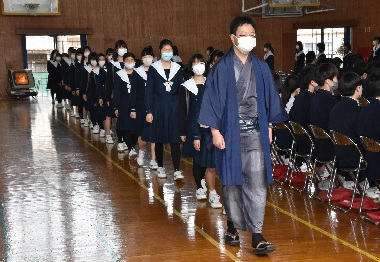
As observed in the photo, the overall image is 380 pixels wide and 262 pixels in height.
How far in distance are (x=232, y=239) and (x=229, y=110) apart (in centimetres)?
112

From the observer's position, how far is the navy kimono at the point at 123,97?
1029 cm

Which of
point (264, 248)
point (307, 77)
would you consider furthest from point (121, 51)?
point (264, 248)

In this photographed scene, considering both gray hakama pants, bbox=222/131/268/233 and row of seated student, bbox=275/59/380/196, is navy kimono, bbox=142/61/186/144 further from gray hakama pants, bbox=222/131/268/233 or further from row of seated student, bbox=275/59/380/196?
gray hakama pants, bbox=222/131/268/233

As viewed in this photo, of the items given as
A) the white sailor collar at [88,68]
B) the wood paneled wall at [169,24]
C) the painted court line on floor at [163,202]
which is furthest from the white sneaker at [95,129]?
the wood paneled wall at [169,24]

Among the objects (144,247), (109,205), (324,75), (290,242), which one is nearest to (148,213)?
(109,205)

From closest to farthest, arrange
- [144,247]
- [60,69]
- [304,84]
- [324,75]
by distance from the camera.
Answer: [144,247] < [324,75] < [304,84] < [60,69]

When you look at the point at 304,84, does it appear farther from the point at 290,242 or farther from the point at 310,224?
the point at 290,242

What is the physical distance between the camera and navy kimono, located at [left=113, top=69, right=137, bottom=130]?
33.8ft

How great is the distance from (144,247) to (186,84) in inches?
84.3

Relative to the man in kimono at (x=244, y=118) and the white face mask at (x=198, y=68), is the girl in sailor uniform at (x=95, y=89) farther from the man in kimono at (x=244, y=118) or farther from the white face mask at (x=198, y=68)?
the man in kimono at (x=244, y=118)

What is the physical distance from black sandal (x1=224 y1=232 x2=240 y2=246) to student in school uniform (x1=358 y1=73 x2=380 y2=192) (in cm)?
146

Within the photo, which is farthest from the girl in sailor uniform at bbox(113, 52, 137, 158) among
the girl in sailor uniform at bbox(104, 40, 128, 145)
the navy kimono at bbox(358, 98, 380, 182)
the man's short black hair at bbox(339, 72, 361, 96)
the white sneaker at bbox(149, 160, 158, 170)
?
the navy kimono at bbox(358, 98, 380, 182)

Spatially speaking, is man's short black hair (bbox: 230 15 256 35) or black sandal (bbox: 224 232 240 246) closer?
man's short black hair (bbox: 230 15 256 35)

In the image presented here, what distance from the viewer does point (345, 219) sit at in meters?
6.50
